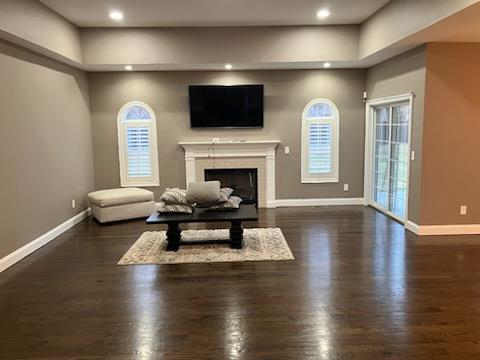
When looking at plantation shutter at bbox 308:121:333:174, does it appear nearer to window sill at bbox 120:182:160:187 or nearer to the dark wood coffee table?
the dark wood coffee table

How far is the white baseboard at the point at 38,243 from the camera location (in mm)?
4398

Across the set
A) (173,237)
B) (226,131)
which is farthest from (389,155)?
(173,237)

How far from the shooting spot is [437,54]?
5.07 metres

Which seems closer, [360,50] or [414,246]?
[414,246]

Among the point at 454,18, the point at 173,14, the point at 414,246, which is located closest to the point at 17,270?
the point at 173,14

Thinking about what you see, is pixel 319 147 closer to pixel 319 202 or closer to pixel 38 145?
pixel 319 202

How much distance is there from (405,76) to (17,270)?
18.9ft

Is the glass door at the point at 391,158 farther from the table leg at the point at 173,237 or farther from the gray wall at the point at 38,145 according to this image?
the gray wall at the point at 38,145

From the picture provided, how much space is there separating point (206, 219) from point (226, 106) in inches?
124

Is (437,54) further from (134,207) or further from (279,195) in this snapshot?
(134,207)

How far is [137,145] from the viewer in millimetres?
7297

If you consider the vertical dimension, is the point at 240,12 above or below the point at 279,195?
above

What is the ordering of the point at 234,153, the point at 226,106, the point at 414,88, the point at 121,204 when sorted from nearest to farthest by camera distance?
the point at 414,88 < the point at 121,204 < the point at 226,106 < the point at 234,153

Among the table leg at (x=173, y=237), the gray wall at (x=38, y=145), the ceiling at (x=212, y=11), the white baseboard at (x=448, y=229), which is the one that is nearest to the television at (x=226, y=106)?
the ceiling at (x=212, y=11)
